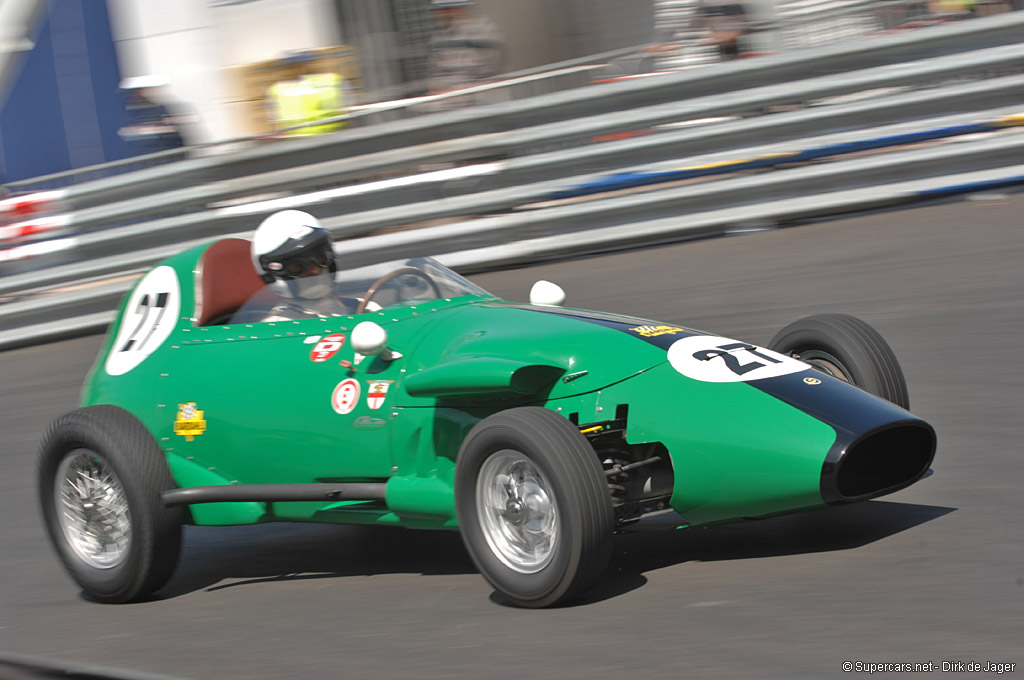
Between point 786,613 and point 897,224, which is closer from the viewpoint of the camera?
point 786,613

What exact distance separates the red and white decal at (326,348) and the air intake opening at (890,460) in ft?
5.79

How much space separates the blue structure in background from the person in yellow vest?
3.11 metres

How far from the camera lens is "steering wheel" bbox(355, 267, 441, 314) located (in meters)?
4.67

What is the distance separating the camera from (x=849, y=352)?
4.30 m

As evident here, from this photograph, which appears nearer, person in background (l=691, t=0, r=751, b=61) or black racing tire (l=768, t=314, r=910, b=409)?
black racing tire (l=768, t=314, r=910, b=409)

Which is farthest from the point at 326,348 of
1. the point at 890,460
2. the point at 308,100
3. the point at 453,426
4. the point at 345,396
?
the point at 308,100

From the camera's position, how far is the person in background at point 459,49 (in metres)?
10.3

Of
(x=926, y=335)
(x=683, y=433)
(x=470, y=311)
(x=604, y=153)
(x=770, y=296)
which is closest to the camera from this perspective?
(x=683, y=433)

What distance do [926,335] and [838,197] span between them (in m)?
2.61

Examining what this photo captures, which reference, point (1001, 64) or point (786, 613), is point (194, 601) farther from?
point (1001, 64)

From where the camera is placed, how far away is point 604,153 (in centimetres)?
901

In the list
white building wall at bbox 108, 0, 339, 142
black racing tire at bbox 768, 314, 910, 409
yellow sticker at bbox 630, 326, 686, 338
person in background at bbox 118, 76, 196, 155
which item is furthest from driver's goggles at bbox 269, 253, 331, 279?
person in background at bbox 118, 76, 196, 155

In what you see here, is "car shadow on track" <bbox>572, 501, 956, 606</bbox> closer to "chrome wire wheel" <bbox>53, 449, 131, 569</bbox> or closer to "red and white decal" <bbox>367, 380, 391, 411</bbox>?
"red and white decal" <bbox>367, 380, 391, 411</bbox>

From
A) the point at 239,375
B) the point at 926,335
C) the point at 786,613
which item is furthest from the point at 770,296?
the point at 786,613
